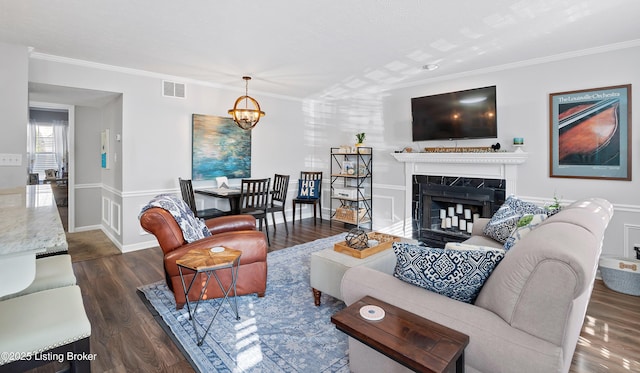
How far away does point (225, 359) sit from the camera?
1958 millimetres

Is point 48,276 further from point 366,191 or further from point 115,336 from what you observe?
point 366,191

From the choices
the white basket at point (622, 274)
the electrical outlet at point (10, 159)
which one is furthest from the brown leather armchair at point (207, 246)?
the white basket at point (622, 274)

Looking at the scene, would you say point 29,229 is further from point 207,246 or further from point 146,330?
point 146,330

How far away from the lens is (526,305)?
1231mm

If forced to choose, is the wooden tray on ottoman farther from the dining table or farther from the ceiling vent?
the ceiling vent

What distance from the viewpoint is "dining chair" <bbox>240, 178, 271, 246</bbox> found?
438cm

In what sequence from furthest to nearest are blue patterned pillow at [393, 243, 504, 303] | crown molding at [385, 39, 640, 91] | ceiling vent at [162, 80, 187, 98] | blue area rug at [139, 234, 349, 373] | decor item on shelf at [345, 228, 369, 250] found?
ceiling vent at [162, 80, 187, 98], crown molding at [385, 39, 640, 91], decor item on shelf at [345, 228, 369, 250], blue area rug at [139, 234, 349, 373], blue patterned pillow at [393, 243, 504, 303]

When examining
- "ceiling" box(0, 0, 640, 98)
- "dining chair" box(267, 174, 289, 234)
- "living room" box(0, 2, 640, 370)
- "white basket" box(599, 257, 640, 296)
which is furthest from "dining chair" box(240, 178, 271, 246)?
"white basket" box(599, 257, 640, 296)

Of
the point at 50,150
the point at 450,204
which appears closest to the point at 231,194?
the point at 450,204

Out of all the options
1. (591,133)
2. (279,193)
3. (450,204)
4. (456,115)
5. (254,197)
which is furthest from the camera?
(279,193)

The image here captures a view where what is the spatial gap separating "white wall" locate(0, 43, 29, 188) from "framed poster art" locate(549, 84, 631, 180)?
19.3ft

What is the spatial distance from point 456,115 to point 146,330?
4293 mm

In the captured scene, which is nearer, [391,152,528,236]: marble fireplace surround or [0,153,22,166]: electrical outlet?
[0,153,22,166]: electrical outlet

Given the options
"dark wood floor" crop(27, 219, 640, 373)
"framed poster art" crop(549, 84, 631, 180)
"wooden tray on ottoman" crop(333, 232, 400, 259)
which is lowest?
"dark wood floor" crop(27, 219, 640, 373)
